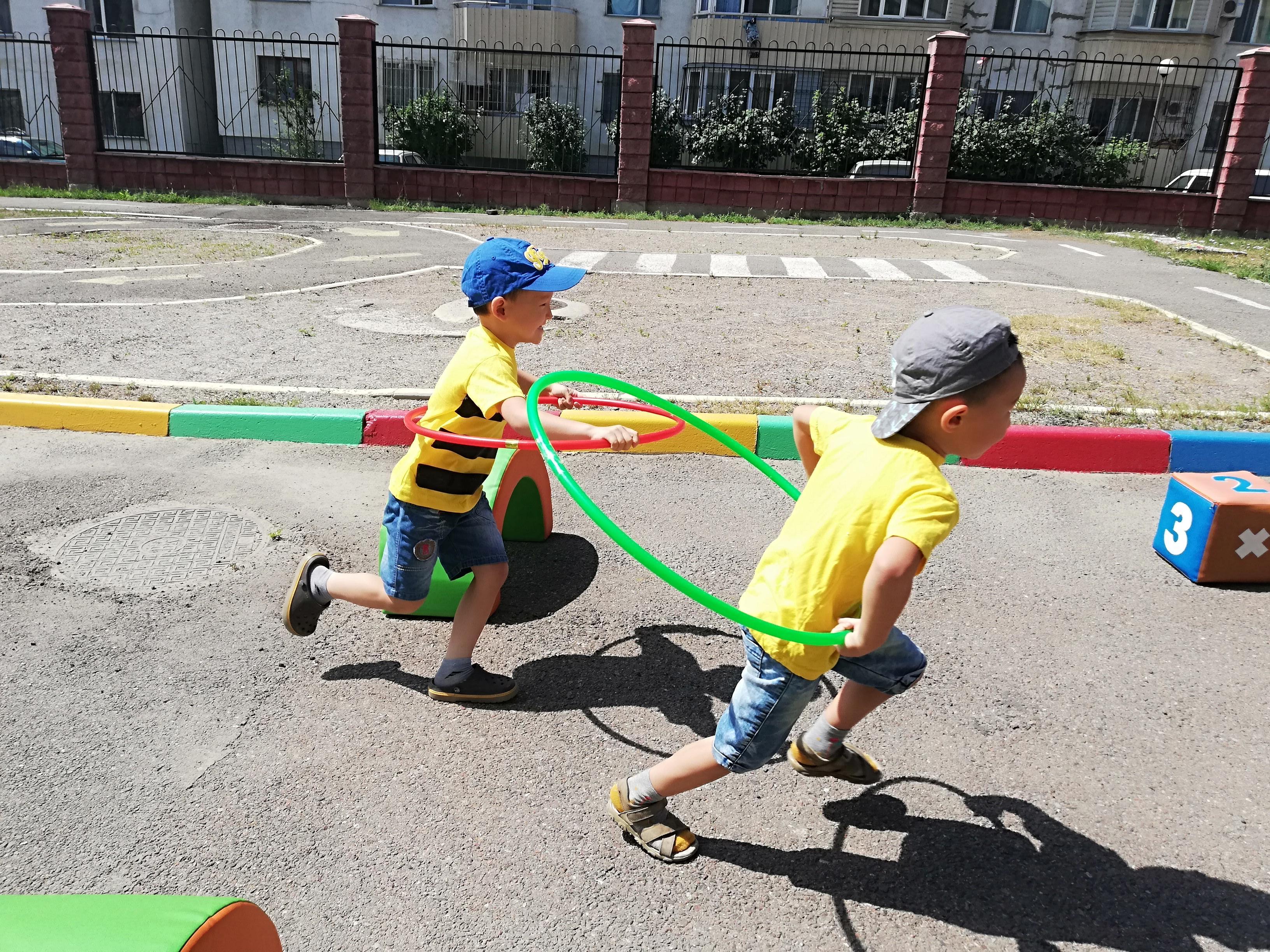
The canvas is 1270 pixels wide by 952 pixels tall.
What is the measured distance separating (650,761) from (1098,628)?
228cm

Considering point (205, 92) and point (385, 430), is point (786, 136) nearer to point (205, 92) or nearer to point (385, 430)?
point (205, 92)

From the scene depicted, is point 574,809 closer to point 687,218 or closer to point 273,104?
point 687,218

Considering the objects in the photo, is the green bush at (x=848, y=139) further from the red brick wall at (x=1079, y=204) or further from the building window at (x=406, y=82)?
the building window at (x=406, y=82)

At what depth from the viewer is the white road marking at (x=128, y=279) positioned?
10641 mm

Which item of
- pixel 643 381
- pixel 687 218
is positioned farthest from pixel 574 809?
pixel 687 218

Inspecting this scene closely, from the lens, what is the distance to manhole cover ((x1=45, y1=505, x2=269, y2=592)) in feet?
14.8

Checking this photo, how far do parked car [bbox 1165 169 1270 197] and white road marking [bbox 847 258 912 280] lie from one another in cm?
1197

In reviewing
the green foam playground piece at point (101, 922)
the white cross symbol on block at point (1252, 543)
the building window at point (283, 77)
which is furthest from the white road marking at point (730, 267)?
the building window at point (283, 77)

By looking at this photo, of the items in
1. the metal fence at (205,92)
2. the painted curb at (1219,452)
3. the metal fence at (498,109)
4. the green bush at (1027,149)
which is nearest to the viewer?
the painted curb at (1219,452)

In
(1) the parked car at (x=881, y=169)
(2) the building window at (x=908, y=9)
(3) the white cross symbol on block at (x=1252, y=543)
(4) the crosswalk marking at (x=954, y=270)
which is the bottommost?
(3) the white cross symbol on block at (x=1252, y=543)

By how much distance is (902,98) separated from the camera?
33438 millimetres

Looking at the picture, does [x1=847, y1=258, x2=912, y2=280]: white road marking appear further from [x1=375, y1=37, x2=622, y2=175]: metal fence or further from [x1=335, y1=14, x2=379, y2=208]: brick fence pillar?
[x1=375, y1=37, x2=622, y2=175]: metal fence

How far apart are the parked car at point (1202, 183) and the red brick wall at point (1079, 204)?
2.29ft

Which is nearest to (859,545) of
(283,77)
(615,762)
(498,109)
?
(615,762)
